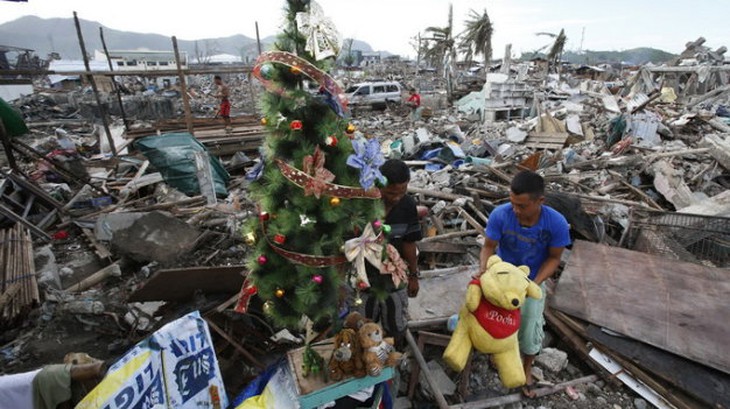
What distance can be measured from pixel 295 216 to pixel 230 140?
9529mm

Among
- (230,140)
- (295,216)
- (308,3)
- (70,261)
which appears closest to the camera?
(308,3)

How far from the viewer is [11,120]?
697 cm

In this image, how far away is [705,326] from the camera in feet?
10.7

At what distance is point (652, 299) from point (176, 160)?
8.32m


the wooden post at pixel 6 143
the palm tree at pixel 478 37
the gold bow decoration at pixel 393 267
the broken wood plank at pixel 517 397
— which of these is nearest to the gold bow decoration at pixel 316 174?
the gold bow decoration at pixel 393 267

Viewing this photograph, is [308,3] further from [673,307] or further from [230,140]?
[230,140]

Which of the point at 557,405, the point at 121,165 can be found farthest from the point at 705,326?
the point at 121,165

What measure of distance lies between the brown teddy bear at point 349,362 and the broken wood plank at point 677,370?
2436 mm

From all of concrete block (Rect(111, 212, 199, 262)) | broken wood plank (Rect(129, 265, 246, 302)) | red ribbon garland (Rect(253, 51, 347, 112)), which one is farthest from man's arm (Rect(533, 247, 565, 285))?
concrete block (Rect(111, 212, 199, 262))

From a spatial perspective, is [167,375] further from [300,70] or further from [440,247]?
[440,247]

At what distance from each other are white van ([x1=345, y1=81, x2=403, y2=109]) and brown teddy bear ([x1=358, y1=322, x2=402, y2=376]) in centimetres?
1821

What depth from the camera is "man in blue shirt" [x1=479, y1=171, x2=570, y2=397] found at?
9.11 feet

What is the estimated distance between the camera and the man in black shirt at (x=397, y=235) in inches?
108

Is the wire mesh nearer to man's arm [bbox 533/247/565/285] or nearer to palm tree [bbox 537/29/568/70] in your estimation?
man's arm [bbox 533/247/565/285]
